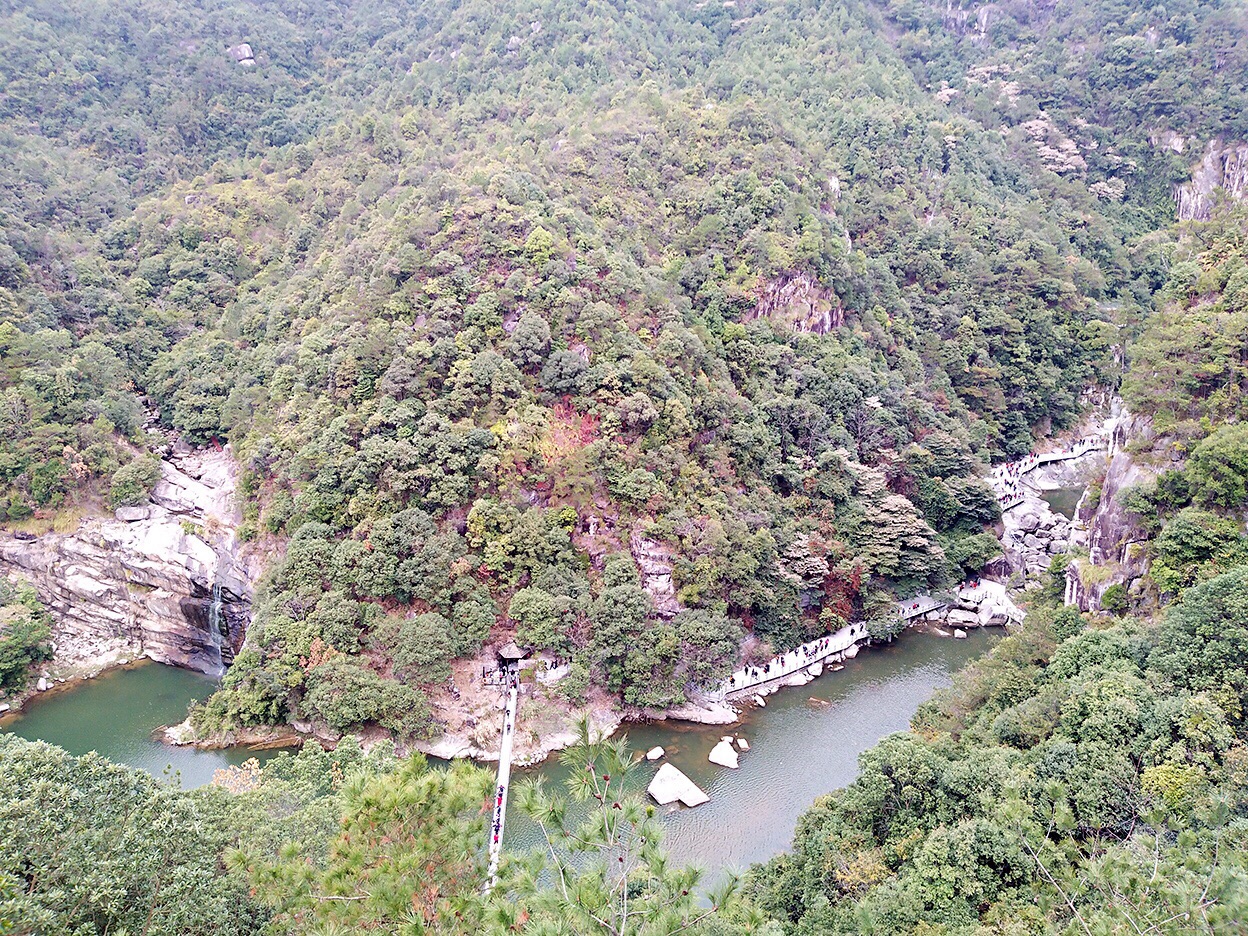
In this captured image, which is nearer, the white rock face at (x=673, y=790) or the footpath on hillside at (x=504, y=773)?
the footpath on hillside at (x=504, y=773)

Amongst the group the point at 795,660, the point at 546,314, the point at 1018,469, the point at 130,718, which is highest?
the point at 546,314

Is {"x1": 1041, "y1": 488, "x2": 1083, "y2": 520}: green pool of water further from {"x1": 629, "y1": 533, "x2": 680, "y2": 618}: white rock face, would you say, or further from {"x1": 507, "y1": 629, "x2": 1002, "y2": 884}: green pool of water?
{"x1": 629, "y1": 533, "x2": 680, "y2": 618}: white rock face

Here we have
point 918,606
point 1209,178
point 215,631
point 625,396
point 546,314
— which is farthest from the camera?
point 1209,178

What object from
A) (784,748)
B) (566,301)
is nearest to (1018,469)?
(784,748)

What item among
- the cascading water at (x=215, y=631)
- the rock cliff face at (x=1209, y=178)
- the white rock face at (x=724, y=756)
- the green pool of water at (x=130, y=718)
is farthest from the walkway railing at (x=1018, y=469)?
the green pool of water at (x=130, y=718)

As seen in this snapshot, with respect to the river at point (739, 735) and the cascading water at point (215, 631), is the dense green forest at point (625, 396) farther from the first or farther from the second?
the cascading water at point (215, 631)

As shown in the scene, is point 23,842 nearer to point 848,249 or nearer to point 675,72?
point 848,249

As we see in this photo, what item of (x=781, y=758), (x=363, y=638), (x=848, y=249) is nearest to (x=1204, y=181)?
(x=848, y=249)

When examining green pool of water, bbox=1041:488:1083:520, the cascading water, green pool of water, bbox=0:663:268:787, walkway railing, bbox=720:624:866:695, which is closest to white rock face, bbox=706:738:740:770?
walkway railing, bbox=720:624:866:695

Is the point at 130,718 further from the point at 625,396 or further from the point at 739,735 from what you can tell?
the point at 739,735
